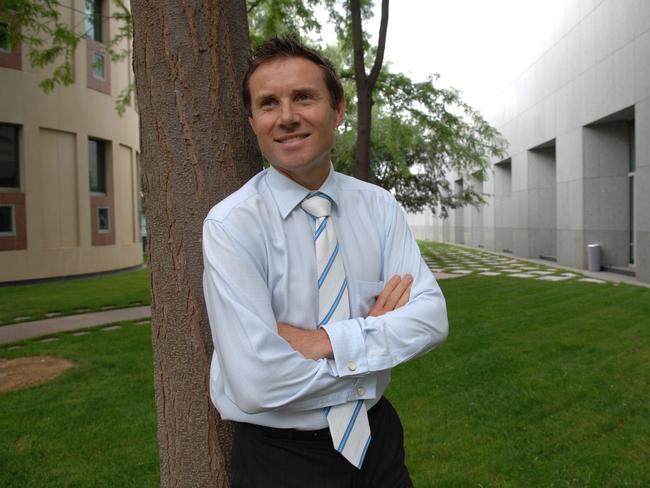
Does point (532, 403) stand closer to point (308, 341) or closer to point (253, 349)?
point (308, 341)

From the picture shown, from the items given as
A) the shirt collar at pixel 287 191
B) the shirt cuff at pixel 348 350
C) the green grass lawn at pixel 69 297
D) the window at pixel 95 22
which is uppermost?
the window at pixel 95 22

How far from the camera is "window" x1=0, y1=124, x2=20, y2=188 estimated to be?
13969 mm

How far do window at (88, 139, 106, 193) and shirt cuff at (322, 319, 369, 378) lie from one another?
54.3ft

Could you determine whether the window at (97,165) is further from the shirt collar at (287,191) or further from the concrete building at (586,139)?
the shirt collar at (287,191)

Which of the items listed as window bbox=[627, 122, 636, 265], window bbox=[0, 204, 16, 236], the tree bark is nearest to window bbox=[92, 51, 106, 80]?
window bbox=[0, 204, 16, 236]

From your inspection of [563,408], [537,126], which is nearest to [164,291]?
[563,408]

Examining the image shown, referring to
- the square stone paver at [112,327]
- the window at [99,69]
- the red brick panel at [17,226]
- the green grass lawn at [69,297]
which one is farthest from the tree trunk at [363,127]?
the window at [99,69]

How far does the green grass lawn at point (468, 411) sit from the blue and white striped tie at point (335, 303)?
2155 mm

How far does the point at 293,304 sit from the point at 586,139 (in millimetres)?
16325

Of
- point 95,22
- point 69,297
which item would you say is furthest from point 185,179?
point 95,22

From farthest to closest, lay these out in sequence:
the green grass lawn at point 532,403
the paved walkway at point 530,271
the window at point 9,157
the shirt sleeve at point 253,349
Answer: the window at point 9,157, the paved walkway at point 530,271, the green grass lawn at point 532,403, the shirt sleeve at point 253,349

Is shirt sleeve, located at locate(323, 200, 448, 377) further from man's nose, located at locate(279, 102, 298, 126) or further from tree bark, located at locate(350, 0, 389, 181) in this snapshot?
tree bark, located at locate(350, 0, 389, 181)

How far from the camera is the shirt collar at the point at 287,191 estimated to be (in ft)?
5.58

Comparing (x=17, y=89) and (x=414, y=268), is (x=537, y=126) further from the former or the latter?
(x=414, y=268)
